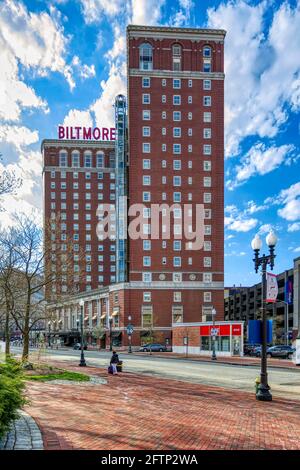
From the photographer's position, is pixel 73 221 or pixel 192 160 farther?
pixel 73 221

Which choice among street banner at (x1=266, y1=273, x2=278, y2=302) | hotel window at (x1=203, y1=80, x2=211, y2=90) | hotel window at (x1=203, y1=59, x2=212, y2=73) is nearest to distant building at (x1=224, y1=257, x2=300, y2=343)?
hotel window at (x1=203, y1=80, x2=211, y2=90)

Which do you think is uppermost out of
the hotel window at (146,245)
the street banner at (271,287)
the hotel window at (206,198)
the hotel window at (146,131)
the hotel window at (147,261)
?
the hotel window at (146,131)

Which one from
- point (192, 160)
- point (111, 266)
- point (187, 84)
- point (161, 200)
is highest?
point (187, 84)

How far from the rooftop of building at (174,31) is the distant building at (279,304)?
1838 inches

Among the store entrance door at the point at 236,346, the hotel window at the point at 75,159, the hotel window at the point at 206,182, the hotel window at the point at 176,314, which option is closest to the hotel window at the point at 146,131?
the hotel window at the point at 206,182

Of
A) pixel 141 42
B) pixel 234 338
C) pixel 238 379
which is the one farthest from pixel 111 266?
pixel 238 379

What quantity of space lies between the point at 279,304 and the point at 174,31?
64.2 metres

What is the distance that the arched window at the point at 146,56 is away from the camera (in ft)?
304

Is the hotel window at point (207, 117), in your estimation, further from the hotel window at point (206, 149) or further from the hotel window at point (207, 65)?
the hotel window at point (207, 65)

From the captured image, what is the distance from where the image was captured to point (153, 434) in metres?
10.5

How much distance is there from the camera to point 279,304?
111812 mm

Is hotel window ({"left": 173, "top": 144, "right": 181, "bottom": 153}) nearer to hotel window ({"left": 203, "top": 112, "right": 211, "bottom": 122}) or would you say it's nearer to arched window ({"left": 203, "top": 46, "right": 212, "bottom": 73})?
hotel window ({"left": 203, "top": 112, "right": 211, "bottom": 122})

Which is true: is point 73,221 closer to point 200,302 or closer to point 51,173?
point 51,173
